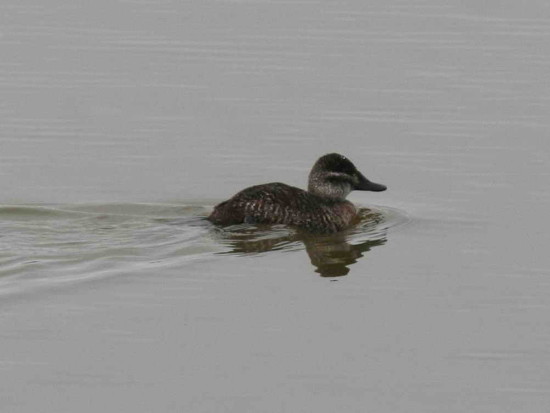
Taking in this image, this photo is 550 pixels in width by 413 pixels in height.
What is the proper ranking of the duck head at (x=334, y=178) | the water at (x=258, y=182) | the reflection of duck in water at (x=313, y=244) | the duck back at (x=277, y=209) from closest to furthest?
the water at (x=258, y=182), the reflection of duck in water at (x=313, y=244), the duck back at (x=277, y=209), the duck head at (x=334, y=178)

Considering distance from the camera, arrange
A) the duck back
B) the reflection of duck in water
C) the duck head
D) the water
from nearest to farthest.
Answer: the water < the reflection of duck in water < the duck back < the duck head

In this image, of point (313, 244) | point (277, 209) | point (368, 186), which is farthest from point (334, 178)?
point (313, 244)

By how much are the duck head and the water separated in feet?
1.27

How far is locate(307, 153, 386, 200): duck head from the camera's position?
626 inches

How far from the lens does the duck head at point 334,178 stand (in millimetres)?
15898

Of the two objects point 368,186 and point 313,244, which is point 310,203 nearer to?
point 313,244

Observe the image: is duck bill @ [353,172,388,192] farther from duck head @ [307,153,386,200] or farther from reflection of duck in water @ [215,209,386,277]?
reflection of duck in water @ [215,209,386,277]

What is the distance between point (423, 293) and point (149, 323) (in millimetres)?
2489

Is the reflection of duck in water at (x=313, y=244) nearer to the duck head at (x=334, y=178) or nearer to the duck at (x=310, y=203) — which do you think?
the duck at (x=310, y=203)

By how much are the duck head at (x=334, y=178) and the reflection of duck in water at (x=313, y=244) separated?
0.67 metres

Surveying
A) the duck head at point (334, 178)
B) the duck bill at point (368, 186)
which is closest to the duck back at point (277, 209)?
the duck head at point (334, 178)

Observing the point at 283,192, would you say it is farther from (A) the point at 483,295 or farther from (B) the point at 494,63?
(B) the point at 494,63

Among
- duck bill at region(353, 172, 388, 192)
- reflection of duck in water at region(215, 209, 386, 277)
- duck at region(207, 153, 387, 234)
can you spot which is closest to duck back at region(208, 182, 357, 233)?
duck at region(207, 153, 387, 234)

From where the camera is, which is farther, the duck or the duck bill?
the duck bill
